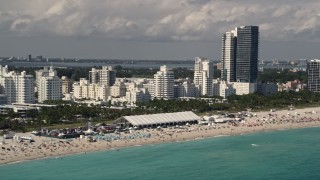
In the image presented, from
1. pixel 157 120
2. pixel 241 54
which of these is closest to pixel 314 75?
pixel 241 54

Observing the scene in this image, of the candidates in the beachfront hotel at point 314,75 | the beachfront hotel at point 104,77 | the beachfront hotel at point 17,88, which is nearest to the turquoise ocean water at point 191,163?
the beachfront hotel at point 17,88

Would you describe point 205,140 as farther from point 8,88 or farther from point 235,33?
point 235,33

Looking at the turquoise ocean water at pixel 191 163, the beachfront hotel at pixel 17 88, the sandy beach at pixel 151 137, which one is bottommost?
the turquoise ocean water at pixel 191 163

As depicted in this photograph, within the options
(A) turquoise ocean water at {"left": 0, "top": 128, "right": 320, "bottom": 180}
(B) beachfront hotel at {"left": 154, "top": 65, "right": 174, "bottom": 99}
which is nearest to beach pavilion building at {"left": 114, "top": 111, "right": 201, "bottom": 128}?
(A) turquoise ocean water at {"left": 0, "top": 128, "right": 320, "bottom": 180}

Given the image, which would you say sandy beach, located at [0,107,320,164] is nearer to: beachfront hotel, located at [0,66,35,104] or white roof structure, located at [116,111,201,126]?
white roof structure, located at [116,111,201,126]

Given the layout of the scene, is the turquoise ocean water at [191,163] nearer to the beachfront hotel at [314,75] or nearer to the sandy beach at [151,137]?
the sandy beach at [151,137]

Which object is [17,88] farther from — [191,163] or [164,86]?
[191,163]
